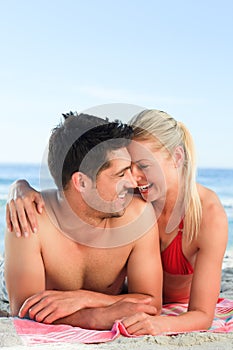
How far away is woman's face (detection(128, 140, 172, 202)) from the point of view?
2.66m

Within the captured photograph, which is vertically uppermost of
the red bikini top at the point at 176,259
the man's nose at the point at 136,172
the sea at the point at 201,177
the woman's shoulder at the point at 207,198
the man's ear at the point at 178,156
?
the man's ear at the point at 178,156

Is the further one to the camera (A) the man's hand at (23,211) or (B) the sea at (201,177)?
(B) the sea at (201,177)

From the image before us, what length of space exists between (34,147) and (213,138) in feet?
20.4

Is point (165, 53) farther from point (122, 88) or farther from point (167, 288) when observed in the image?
point (167, 288)

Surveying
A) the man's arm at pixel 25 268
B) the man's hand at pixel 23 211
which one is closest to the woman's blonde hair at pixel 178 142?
the man's hand at pixel 23 211

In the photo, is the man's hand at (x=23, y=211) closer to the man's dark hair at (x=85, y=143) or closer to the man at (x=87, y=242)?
the man at (x=87, y=242)

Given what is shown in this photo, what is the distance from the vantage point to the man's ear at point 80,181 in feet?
8.71

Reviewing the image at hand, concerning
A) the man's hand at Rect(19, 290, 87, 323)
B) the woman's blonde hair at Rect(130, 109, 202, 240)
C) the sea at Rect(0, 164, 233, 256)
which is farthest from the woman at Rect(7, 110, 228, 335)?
the sea at Rect(0, 164, 233, 256)

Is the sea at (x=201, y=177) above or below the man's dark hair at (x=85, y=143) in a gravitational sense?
below

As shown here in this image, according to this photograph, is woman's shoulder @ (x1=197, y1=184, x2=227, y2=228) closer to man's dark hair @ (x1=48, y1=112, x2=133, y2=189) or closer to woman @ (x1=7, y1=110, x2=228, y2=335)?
woman @ (x1=7, y1=110, x2=228, y2=335)

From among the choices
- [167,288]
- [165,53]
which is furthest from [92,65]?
[167,288]

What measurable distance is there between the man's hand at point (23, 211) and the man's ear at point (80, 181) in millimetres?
189

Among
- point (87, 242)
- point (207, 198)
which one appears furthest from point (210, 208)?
point (87, 242)

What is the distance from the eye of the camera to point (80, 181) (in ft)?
8.76
